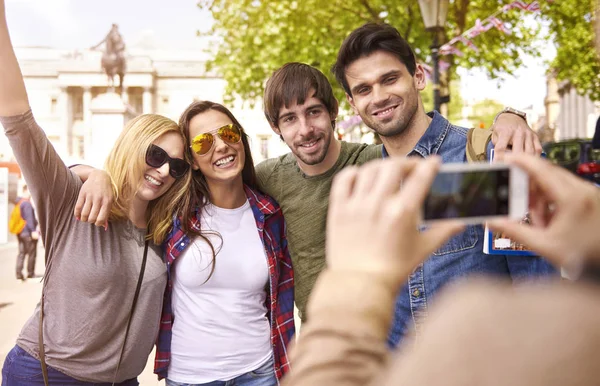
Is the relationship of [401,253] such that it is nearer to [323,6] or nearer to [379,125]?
[379,125]

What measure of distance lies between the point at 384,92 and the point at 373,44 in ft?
0.79

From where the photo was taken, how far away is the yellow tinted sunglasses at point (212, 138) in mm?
2844

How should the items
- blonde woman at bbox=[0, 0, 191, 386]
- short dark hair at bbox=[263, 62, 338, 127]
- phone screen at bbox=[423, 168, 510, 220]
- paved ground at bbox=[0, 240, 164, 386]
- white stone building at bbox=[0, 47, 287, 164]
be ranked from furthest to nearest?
1. white stone building at bbox=[0, 47, 287, 164]
2. paved ground at bbox=[0, 240, 164, 386]
3. short dark hair at bbox=[263, 62, 338, 127]
4. blonde woman at bbox=[0, 0, 191, 386]
5. phone screen at bbox=[423, 168, 510, 220]

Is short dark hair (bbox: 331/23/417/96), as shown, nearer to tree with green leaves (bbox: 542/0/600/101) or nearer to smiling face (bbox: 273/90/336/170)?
smiling face (bbox: 273/90/336/170)

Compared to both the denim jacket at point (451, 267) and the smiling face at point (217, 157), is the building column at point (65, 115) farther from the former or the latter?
the denim jacket at point (451, 267)

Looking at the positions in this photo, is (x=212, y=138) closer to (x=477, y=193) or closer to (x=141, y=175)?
(x=141, y=175)

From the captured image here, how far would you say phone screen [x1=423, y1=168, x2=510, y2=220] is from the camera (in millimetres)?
847

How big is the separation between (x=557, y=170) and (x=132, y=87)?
193 ft

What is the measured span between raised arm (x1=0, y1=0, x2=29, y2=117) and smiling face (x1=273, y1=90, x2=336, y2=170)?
1339 mm

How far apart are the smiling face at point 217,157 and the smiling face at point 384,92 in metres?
0.73

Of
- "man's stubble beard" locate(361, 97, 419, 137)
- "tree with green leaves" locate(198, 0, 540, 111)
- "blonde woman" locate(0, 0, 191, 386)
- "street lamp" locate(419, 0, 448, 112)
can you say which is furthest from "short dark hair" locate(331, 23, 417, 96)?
"tree with green leaves" locate(198, 0, 540, 111)

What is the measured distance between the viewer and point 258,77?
1312 centimetres

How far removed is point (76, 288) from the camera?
88.4 inches

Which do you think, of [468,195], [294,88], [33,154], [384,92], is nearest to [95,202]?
[33,154]
